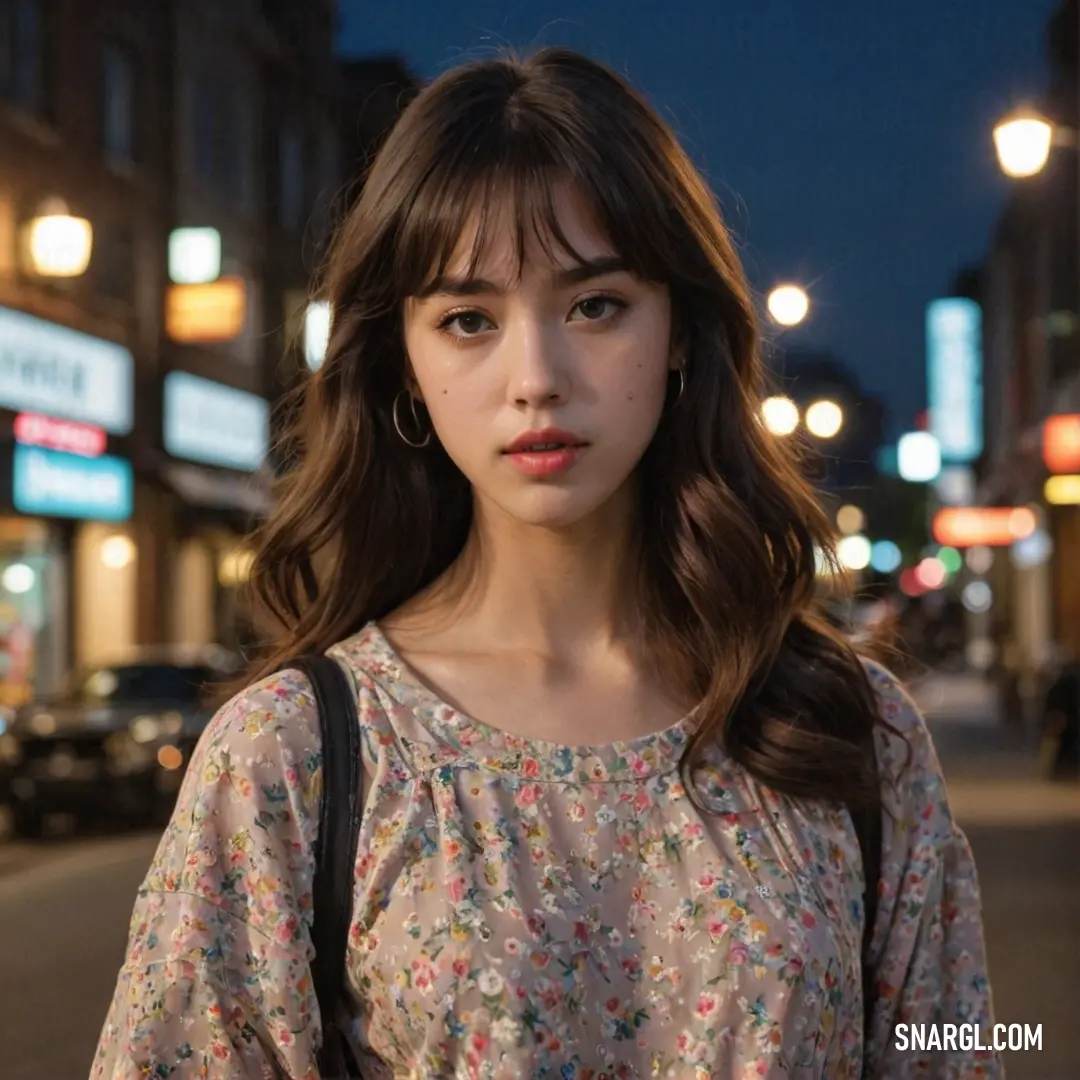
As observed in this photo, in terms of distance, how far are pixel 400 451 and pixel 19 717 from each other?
41.7ft

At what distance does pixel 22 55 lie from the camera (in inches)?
909

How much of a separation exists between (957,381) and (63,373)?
51611mm

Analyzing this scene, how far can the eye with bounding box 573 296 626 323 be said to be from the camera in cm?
230

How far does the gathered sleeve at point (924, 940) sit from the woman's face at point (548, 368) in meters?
0.57

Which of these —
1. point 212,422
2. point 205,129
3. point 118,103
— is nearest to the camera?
point 118,103

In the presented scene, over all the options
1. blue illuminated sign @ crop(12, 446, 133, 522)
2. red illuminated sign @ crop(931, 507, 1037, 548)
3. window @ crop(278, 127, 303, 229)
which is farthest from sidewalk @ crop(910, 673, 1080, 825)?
window @ crop(278, 127, 303, 229)

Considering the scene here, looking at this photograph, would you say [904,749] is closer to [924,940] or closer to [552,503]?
[924,940]

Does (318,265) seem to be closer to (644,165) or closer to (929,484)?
(644,165)

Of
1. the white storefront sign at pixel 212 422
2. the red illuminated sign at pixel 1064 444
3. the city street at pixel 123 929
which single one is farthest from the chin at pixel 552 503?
the white storefront sign at pixel 212 422

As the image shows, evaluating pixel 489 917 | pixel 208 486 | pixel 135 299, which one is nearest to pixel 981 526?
pixel 208 486

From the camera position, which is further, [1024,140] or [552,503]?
[1024,140]

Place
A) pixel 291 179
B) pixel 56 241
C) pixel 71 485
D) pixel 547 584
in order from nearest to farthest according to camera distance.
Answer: pixel 547 584 → pixel 56 241 → pixel 71 485 → pixel 291 179

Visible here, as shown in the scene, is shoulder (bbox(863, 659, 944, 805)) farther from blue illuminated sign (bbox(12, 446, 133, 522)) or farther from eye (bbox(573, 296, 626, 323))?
blue illuminated sign (bbox(12, 446, 133, 522))

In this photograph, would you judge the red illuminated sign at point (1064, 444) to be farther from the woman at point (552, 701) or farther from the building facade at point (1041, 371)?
the woman at point (552, 701)
